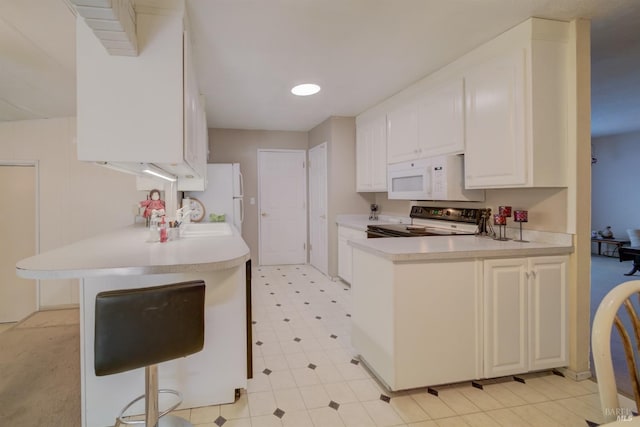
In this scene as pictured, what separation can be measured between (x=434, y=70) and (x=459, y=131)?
27.9 inches

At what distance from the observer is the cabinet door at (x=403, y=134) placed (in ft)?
11.2

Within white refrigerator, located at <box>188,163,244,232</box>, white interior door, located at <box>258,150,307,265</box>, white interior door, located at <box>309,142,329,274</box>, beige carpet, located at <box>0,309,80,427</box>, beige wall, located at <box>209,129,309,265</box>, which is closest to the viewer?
beige carpet, located at <box>0,309,80,427</box>

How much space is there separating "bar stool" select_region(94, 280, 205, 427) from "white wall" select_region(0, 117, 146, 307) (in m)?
3.14

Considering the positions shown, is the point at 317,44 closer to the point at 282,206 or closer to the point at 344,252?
the point at 344,252

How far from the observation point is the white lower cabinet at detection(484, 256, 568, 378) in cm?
212

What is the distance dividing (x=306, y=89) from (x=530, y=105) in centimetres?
213

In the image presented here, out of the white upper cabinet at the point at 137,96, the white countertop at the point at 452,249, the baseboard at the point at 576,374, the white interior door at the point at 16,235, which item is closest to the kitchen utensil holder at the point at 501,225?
the white countertop at the point at 452,249

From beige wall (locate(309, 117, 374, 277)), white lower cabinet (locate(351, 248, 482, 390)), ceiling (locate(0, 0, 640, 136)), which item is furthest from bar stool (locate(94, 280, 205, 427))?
beige wall (locate(309, 117, 374, 277))

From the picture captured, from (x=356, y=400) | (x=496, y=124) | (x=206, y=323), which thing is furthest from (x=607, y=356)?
(x=496, y=124)

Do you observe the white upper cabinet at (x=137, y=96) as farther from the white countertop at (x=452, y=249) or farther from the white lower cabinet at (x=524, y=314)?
the white lower cabinet at (x=524, y=314)

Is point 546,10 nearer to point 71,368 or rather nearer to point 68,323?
point 71,368

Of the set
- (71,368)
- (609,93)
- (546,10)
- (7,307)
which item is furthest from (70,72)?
(609,93)

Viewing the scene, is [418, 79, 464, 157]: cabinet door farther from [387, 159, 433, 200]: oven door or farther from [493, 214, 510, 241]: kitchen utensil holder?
[493, 214, 510, 241]: kitchen utensil holder

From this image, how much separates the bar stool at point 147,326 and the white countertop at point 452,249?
44.0 inches
